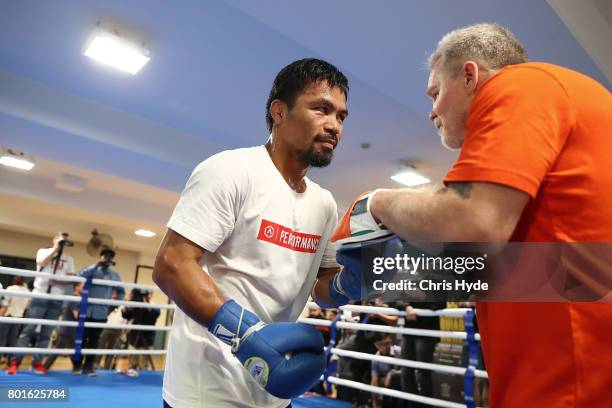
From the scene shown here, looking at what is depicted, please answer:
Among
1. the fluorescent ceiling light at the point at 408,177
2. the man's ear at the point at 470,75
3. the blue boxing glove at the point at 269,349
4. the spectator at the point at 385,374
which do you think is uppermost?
the fluorescent ceiling light at the point at 408,177

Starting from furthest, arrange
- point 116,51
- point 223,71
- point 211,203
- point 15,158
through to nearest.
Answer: point 15,158 → point 223,71 → point 116,51 → point 211,203

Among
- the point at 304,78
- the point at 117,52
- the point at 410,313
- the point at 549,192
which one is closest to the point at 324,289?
the point at 304,78

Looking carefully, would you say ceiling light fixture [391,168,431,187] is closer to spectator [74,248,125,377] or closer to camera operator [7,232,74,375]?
spectator [74,248,125,377]

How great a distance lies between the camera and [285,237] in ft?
4.31

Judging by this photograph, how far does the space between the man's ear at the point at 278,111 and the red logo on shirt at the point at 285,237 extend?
42cm

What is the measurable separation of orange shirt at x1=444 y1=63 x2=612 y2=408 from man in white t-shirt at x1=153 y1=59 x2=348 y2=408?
48 cm

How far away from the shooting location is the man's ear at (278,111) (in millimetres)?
1530

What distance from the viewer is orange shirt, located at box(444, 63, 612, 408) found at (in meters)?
0.73

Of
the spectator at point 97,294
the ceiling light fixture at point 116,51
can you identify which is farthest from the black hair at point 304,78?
the spectator at point 97,294

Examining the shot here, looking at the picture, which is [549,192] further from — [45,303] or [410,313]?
[45,303]

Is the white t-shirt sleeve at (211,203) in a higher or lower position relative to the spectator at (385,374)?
higher

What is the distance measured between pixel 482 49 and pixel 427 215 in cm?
46

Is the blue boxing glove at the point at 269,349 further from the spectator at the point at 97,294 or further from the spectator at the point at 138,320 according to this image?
the spectator at the point at 138,320

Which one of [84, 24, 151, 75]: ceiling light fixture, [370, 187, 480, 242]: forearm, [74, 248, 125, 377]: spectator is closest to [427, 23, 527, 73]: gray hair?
[370, 187, 480, 242]: forearm
